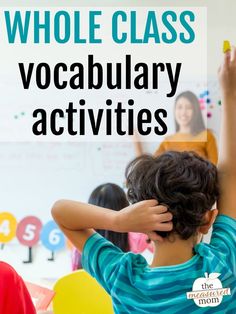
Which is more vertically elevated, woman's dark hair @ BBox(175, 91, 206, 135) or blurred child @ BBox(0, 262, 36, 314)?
woman's dark hair @ BBox(175, 91, 206, 135)

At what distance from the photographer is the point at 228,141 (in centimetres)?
100

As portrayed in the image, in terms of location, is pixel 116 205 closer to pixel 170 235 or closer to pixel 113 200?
pixel 113 200

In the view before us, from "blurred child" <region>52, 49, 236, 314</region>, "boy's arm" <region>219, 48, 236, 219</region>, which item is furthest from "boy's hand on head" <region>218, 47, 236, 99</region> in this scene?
"blurred child" <region>52, 49, 236, 314</region>

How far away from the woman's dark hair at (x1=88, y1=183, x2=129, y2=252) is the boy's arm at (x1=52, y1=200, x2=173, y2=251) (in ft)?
1.39

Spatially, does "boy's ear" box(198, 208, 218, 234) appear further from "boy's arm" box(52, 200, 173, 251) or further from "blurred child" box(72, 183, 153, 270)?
"blurred child" box(72, 183, 153, 270)

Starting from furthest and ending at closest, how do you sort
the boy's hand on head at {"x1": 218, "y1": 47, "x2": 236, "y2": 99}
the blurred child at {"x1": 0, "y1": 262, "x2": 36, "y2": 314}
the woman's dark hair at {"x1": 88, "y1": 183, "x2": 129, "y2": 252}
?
the woman's dark hair at {"x1": 88, "y1": 183, "x2": 129, "y2": 252} < the boy's hand on head at {"x1": 218, "y1": 47, "x2": 236, "y2": 99} < the blurred child at {"x1": 0, "y1": 262, "x2": 36, "y2": 314}

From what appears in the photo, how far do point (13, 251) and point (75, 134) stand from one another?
1.12 feet

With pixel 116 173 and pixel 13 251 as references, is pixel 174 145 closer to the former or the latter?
pixel 116 173

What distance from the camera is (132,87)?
1.42 meters

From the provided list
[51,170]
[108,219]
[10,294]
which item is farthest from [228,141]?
[51,170]

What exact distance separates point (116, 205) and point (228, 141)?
1.65 ft

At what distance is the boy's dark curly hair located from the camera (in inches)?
37.2

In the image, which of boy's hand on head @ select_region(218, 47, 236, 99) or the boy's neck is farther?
boy's hand on head @ select_region(218, 47, 236, 99)

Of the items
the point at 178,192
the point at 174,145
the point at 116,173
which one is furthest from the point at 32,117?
the point at 178,192
